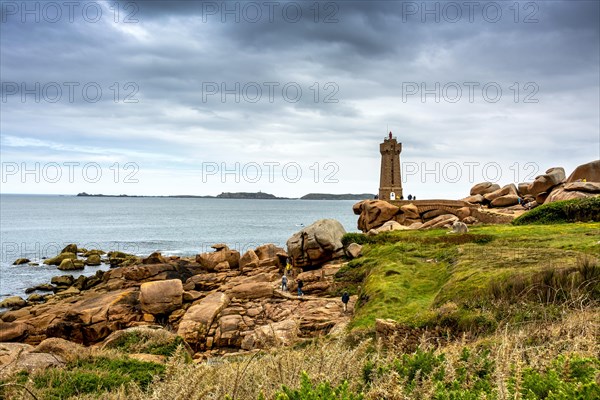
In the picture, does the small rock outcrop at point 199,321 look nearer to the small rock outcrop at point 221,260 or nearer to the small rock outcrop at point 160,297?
the small rock outcrop at point 160,297

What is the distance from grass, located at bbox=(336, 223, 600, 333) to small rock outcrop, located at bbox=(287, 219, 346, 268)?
→ 5803 mm

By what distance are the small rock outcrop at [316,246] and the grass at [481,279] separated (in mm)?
5803

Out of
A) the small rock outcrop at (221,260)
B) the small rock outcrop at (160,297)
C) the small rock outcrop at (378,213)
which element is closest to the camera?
the small rock outcrop at (160,297)

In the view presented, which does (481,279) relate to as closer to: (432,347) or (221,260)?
(432,347)

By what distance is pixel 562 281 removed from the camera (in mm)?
11297

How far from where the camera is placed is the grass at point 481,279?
1092 cm

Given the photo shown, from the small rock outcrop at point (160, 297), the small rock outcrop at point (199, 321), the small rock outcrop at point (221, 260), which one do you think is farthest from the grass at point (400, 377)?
the small rock outcrop at point (221, 260)

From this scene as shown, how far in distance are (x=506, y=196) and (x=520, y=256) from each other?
3561 centimetres

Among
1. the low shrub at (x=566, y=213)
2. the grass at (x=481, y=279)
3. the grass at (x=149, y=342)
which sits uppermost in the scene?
the low shrub at (x=566, y=213)

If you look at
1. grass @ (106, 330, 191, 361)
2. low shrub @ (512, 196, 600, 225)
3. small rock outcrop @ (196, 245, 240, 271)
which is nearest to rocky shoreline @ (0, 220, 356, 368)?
small rock outcrop @ (196, 245, 240, 271)

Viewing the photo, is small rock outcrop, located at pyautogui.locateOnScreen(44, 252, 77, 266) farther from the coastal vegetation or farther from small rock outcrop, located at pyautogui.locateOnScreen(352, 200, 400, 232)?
the coastal vegetation

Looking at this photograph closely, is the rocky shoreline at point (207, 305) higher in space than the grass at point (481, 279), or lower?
lower

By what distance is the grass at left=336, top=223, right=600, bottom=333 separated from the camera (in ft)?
35.8

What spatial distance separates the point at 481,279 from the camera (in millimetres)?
13039
